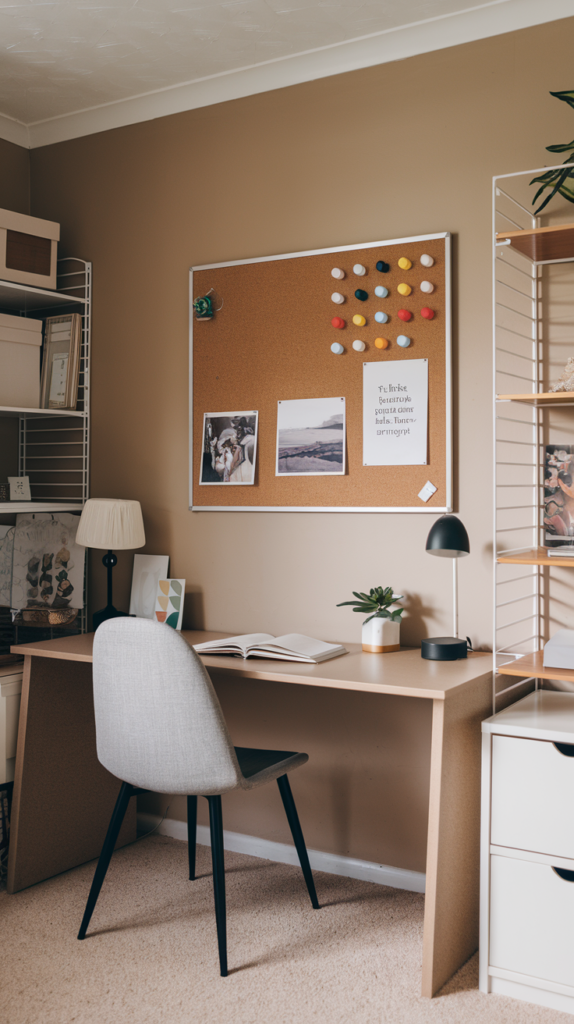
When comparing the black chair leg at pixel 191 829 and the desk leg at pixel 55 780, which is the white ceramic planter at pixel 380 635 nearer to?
the black chair leg at pixel 191 829

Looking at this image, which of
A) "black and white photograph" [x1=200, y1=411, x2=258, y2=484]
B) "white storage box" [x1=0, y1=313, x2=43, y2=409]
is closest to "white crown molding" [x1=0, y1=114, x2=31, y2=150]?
"white storage box" [x1=0, y1=313, x2=43, y2=409]

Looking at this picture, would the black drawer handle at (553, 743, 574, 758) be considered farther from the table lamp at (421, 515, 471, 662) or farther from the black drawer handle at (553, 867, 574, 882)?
the table lamp at (421, 515, 471, 662)

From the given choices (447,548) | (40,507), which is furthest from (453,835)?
(40,507)

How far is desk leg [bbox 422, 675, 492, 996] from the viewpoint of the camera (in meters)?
1.82

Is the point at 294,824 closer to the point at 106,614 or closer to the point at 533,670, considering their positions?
the point at 533,670

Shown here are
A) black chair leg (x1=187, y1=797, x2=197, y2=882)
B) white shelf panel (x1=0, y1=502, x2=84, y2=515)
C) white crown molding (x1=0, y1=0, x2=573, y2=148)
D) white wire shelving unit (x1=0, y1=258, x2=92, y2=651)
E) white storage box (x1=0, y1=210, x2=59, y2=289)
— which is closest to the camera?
white crown molding (x1=0, y1=0, x2=573, y2=148)

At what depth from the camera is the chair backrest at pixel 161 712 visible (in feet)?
6.28

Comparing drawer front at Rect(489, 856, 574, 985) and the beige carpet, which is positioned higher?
drawer front at Rect(489, 856, 574, 985)

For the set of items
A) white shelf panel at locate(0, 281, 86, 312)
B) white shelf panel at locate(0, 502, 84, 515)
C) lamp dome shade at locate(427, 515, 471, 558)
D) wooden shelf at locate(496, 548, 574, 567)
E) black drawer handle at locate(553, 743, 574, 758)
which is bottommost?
black drawer handle at locate(553, 743, 574, 758)

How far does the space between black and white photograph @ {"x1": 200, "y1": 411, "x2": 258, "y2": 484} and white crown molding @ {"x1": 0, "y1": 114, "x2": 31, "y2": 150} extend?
137 cm

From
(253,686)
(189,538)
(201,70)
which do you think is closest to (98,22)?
(201,70)

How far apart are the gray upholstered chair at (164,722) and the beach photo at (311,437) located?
0.83 metres

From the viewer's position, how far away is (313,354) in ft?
8.41

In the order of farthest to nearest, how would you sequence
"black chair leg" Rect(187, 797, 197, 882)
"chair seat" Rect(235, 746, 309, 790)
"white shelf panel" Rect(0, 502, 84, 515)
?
"white shelf panel" Rect(0, 502, 84, 515) < "black chair leg" Rect(187, 797, 197, 882) < "chair seat" Rect(235, 746, 309, 790)
